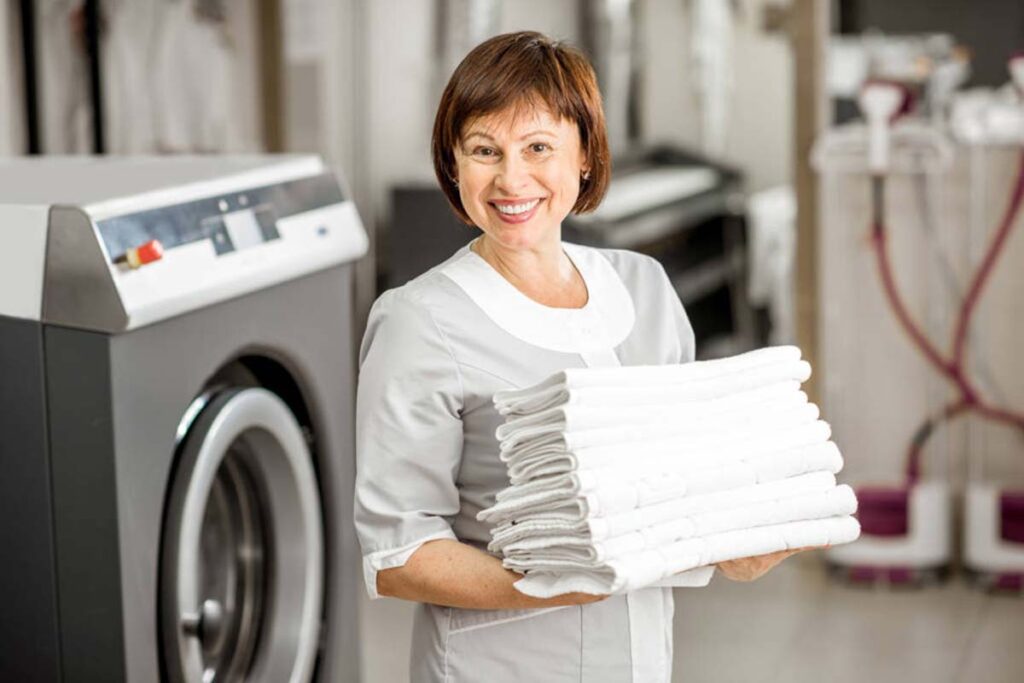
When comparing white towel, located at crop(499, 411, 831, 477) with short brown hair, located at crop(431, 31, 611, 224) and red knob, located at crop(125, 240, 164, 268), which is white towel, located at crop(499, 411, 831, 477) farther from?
red knob, located at crop(125, 240, 164, 268)

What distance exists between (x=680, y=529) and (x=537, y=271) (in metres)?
0.31

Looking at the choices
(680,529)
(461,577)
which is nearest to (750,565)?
(680,529)

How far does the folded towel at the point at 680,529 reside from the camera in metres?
1.24

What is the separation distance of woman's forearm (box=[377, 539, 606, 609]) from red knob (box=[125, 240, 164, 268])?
0.83 m

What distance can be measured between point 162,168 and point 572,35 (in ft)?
15.0

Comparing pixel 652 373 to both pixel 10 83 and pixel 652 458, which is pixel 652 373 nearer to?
pixel 652 458

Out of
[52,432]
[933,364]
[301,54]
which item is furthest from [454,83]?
[301,54]

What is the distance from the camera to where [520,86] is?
1.33 meters

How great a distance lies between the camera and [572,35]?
22.5 feet

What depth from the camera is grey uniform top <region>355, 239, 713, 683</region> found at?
1357 millimetres

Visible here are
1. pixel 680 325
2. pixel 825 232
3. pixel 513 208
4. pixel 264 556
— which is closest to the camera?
pixel 513 208

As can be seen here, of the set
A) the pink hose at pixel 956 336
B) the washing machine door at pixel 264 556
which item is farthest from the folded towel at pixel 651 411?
the pink hose at pixel 956 336

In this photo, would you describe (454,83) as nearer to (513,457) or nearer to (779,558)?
(513,457)

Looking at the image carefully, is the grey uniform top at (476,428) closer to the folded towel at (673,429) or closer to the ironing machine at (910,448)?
the folded towel at (673,429)
